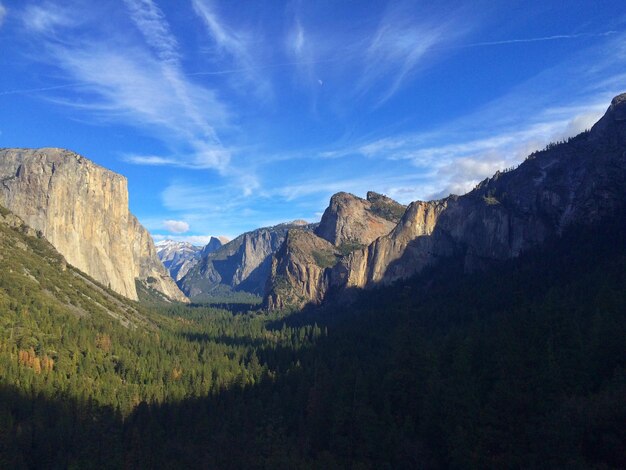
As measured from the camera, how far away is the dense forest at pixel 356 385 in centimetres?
4038

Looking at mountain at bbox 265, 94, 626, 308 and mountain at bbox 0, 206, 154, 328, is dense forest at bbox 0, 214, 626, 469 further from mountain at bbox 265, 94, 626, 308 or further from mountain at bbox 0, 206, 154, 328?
mountain at bbox 265, 94, 626, 308

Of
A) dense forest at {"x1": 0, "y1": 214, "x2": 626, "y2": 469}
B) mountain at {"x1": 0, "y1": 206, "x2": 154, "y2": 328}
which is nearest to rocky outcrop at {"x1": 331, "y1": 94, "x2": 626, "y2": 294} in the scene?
dense forest at {"x1": 0, "y1": 214, "x2": 626, "y2": 469}

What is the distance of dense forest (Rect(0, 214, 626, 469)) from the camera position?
40375 millimetres

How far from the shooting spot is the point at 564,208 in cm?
14562

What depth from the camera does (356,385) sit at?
6869cm

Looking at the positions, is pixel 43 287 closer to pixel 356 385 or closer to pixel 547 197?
pixel 356 385

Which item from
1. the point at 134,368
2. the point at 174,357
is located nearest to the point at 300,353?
the point at 174,357

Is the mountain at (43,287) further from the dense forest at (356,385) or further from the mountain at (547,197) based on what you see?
the mountain at (547,197)

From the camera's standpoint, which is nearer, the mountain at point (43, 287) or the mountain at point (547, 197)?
the mountain at point (43, 287)

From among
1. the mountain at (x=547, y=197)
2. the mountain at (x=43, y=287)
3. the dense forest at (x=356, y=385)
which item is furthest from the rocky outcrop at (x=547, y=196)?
the mountain at (x=43, y=287)

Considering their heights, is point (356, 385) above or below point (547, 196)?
below

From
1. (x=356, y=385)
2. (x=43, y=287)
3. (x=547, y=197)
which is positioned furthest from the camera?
(x=547, y=197)

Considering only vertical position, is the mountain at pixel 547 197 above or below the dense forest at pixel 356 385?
above

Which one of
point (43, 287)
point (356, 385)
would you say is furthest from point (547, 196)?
point (43, 287)
